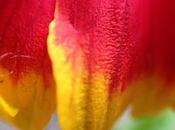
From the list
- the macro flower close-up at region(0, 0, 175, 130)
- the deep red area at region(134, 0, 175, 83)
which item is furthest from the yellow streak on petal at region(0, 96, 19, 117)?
the deep red area at region(134, 0, 175, 83)

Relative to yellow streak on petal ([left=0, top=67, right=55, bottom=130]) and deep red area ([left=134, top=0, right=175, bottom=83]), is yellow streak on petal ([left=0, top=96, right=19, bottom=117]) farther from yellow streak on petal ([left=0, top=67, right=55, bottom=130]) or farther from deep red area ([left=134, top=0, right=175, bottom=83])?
deep red area ([left=134, top=0, right=175, bottom=83])

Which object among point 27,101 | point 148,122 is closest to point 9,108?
point 27,101

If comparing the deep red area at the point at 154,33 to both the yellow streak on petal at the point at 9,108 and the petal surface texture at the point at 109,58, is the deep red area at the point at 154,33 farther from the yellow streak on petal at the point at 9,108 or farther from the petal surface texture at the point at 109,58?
the yellow streak on petal at the point at 9,108


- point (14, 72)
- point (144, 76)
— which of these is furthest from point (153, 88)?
point (14, 72)

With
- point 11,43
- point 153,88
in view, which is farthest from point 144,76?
point 11,43

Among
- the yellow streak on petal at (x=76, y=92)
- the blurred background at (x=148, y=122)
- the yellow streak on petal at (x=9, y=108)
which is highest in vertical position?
the yellow streak on petal at (x=76, y=92)

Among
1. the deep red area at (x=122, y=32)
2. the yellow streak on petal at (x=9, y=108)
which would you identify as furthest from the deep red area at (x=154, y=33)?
the yellow streak on petal at (x=9, y=108)

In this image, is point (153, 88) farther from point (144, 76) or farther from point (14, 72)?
point (14, 72)

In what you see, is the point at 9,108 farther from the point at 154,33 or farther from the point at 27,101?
the point at 154,33
